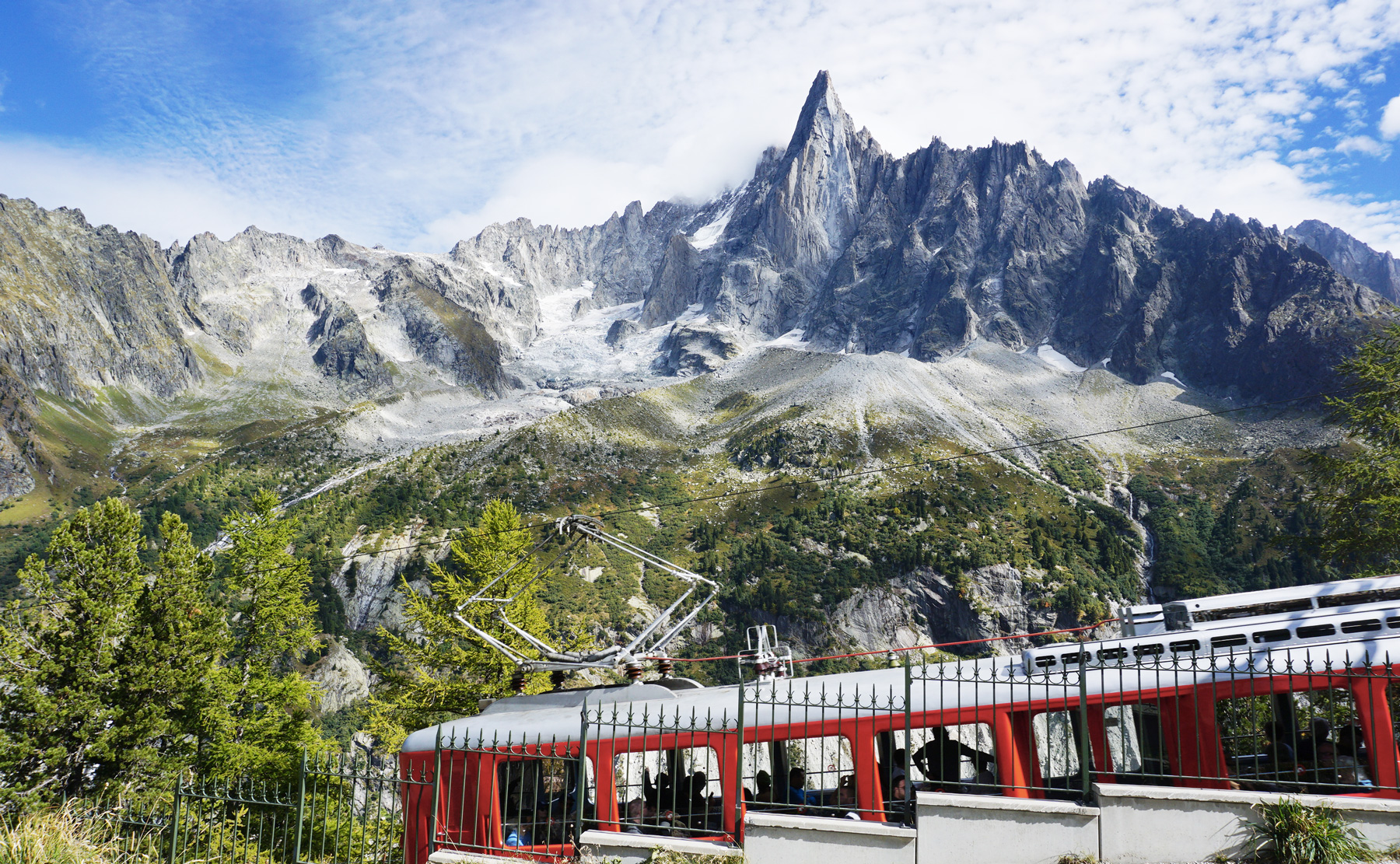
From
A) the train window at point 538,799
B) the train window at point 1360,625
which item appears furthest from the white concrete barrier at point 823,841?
the train window at point 1360,625

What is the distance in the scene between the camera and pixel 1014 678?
13.9 metres

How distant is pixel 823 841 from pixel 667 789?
303 centimetres

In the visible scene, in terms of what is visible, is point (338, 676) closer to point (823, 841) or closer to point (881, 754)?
point (881, 754)

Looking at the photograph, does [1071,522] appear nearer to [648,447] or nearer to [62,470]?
[648,447]

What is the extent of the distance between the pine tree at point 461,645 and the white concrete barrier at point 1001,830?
19710 millimetres

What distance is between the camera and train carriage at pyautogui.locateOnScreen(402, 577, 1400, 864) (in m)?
11.4

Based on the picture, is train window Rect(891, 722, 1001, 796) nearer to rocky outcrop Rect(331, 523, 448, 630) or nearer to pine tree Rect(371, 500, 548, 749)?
pine tree Rect(371, 500, 548, 749)

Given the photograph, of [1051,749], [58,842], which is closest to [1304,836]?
[1051,749]

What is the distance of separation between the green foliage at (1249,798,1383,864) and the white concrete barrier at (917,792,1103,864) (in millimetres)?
1883

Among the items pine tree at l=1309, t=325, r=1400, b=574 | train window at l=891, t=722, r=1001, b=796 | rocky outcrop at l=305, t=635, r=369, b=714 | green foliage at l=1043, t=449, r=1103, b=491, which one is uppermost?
green foliage at l=1043, t=449, r=1103, b=491

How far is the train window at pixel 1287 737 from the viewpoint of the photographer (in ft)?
36.9

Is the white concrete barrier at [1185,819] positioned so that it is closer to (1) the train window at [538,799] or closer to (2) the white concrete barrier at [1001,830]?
(2) the white concrete barrier at [1001,830]

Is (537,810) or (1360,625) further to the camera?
(1360,625)

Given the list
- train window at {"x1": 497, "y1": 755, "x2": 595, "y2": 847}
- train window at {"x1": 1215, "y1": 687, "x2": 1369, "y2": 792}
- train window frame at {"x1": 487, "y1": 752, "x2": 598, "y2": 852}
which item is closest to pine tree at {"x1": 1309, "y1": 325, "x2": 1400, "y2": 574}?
train window at {"x1": 1215, "y1": 687, "x2": 1369, "y2": 792}
